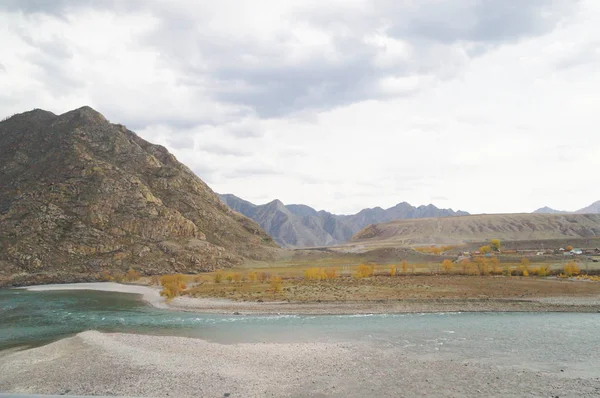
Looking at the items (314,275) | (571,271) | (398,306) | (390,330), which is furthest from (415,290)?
(571,271)

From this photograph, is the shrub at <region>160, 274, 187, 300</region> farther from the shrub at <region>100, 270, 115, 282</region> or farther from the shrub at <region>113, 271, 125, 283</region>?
the shrub at <region>100, 270, 115, 282</region>

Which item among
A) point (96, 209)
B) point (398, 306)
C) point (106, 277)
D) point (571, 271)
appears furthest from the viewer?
point (96, 209)

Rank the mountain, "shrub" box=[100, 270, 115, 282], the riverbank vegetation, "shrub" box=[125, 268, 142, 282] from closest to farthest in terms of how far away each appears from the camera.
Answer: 1. the riverbank vegetation
2. "shrub" box=[125, 268, 142, 282]
3. "shrub" box=[100, 270, 115, 282]
4. the mountain

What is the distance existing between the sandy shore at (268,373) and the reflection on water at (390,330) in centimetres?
308

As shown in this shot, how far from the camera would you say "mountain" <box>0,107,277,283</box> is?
11838 centimetres

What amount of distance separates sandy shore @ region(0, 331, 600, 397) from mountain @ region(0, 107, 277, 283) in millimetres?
95218

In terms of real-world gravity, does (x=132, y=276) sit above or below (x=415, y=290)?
above

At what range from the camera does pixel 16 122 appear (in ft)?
587

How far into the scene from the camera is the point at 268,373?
86.0 ft

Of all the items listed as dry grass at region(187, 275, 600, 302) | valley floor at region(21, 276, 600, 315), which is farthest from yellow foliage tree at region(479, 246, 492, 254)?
valley floor at region(21, 276, 600, 315)

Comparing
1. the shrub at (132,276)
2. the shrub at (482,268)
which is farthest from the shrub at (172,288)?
the shrub at (482,268)

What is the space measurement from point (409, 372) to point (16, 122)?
212847 millimetres

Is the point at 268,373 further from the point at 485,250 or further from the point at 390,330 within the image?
the point at 485,250

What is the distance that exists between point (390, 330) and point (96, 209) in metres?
126
